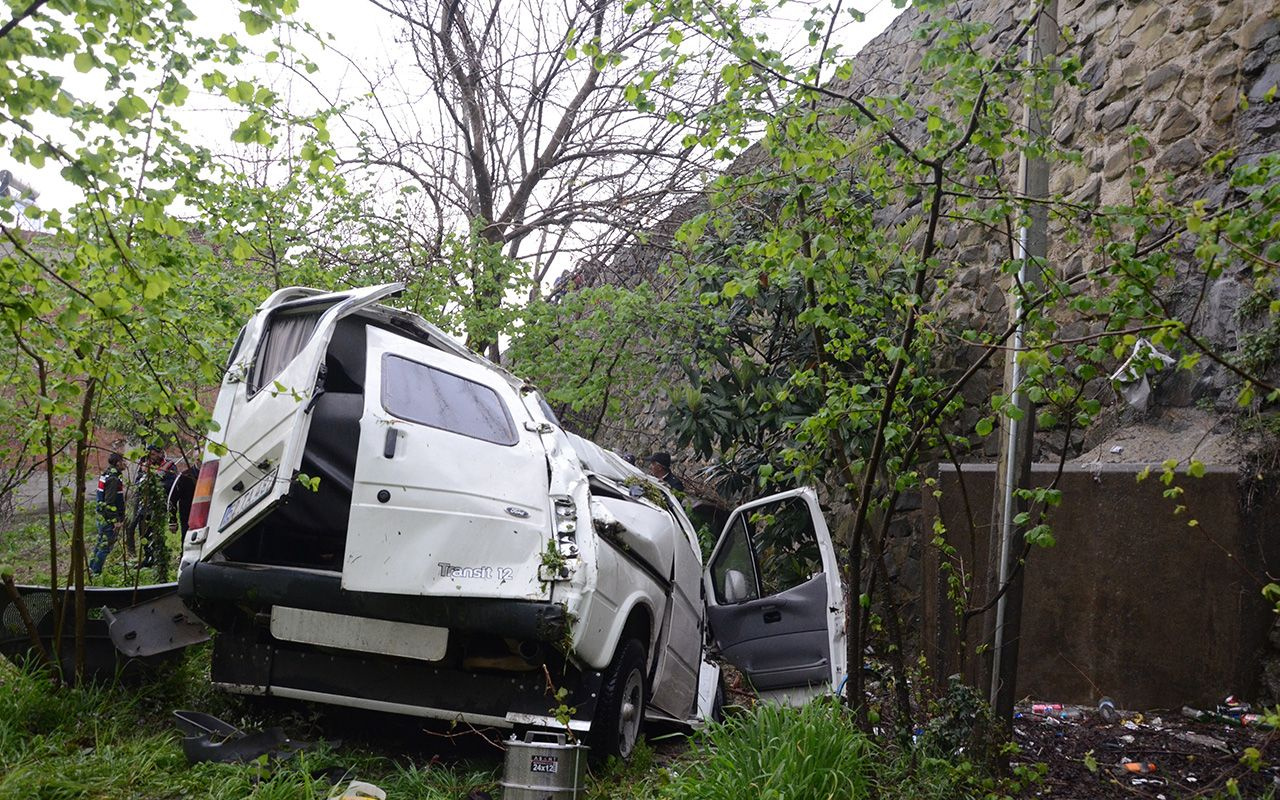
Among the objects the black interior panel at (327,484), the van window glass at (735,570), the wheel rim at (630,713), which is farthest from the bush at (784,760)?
the black interior panel at (327,484)

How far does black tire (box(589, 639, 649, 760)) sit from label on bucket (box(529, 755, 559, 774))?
0.68 meters

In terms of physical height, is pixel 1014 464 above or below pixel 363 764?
above

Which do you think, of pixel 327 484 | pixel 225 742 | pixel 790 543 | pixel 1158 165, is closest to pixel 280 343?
pixel 327 484

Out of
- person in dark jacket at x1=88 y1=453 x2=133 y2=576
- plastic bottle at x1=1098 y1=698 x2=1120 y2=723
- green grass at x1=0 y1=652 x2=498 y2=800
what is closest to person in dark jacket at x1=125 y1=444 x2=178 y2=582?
→ person in dark jacket at x1=88 y1=453 x2=133 y2=576

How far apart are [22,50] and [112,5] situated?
0.40 metres

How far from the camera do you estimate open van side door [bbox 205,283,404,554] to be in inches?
185

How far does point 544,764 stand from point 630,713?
3.85ft

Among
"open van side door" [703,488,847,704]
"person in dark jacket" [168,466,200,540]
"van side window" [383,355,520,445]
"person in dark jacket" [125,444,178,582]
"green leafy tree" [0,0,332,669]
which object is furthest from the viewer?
"person in dark jacket" [168,466,200,540]

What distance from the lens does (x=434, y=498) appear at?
188 inches

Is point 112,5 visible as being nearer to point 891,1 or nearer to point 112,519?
point 891,1

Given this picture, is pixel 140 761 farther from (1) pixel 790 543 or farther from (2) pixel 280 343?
(1) pixel 790 543

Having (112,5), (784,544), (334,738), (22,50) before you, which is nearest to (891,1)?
(112,5)

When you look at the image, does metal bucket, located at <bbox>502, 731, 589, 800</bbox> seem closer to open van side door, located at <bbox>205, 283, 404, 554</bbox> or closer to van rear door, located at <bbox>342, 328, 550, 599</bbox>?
van rear door, located at <bbox>342, 328, 550, 599</bbox>

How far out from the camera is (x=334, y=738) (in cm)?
556
